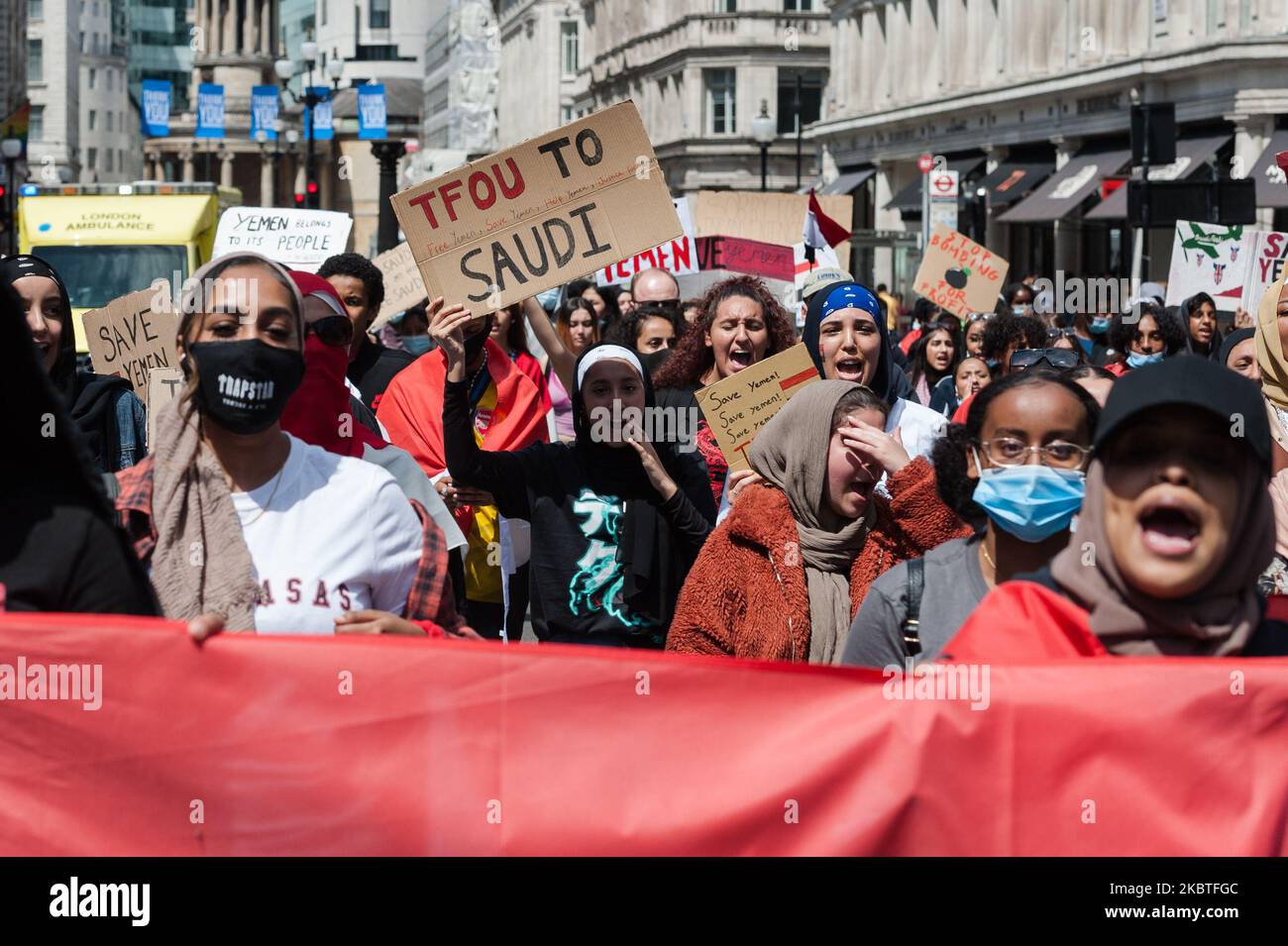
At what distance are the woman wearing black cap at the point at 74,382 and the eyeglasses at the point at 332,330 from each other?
1.22 m

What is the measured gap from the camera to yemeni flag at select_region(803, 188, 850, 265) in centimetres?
1791

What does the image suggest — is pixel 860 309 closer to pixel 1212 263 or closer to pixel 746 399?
pixel 746 399

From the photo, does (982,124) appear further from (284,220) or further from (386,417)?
(386,417)

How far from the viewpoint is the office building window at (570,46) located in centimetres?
10563

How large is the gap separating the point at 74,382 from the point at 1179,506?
15.2 feet

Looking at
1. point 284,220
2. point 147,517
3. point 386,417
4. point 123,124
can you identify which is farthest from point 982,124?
point 123,124

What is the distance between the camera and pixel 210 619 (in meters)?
4.02

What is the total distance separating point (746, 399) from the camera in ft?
24.3

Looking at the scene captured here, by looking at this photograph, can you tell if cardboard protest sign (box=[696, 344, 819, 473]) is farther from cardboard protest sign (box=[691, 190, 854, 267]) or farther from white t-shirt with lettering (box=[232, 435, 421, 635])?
cardboard protest sign (box=[691, 190, 854, 267])

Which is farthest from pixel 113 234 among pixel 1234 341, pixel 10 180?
pixel 10 180

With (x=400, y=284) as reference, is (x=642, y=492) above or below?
below

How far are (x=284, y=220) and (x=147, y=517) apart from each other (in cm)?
1024

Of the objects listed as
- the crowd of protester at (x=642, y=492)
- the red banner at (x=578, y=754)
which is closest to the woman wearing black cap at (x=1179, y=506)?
the crowd of protester at (x=642, y=492)

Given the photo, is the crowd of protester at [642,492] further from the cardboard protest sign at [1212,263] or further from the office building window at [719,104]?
the office building window at [719,104]
